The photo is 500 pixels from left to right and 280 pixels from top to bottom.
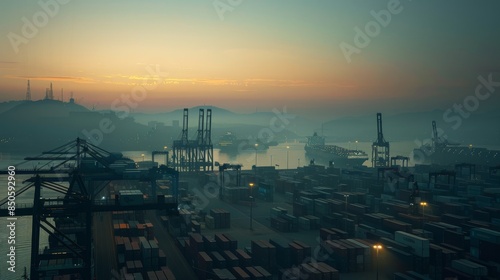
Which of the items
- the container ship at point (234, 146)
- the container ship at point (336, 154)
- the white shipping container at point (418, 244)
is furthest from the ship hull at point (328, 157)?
the white shipping container at point (418, 244)

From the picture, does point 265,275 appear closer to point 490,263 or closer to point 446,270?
point 446,270

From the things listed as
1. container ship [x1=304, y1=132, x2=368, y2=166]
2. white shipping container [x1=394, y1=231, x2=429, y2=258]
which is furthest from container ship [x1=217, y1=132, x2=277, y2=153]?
white shipping container [x1=394, y1=231, x2=429, y2=258]

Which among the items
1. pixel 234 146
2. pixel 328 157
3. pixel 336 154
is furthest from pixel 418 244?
pixel 234 146

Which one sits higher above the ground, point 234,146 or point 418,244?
point 234,146

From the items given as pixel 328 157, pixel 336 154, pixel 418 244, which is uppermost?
pixel 336 154

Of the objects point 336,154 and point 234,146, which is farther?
point 234,146

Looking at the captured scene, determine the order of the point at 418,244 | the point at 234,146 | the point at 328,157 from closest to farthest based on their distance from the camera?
the point at 418,244
the point at 328,157
the point at 234,146

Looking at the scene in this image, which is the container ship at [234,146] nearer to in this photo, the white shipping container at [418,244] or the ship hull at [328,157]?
the ship hull at [328,157]

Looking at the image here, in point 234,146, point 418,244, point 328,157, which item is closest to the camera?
point 418,244

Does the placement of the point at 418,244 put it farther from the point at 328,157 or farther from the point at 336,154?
the point at 328,157

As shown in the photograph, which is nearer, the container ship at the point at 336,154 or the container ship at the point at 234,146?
the container ship at the point at 336,154

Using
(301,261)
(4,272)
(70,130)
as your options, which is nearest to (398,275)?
(301,261)
